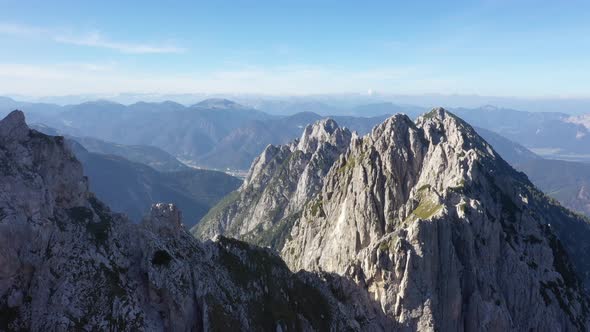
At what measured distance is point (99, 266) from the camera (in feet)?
158

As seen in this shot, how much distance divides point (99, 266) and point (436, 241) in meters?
60.3

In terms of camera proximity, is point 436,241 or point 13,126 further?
point 436,241

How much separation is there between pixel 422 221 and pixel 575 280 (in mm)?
63567

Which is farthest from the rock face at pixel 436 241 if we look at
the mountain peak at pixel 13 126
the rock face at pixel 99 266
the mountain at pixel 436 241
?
the mountain peak at pixel 13 126

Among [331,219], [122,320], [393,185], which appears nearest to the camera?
[122,320]

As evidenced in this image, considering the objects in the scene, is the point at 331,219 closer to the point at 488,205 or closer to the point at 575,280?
the point at 488,205

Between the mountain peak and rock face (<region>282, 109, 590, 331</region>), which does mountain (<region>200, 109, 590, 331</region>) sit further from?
the mountain peak

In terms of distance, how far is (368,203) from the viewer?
109750 mm

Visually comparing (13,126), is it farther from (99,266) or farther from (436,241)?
(436,241)

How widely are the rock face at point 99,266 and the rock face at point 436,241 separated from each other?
21031 millimetres

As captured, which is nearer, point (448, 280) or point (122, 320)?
point (122, 320)

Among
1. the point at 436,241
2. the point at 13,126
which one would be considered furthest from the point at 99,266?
the point at 436,241

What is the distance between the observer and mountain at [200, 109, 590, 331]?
79875 mm

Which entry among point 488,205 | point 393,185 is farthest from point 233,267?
point 488,205
